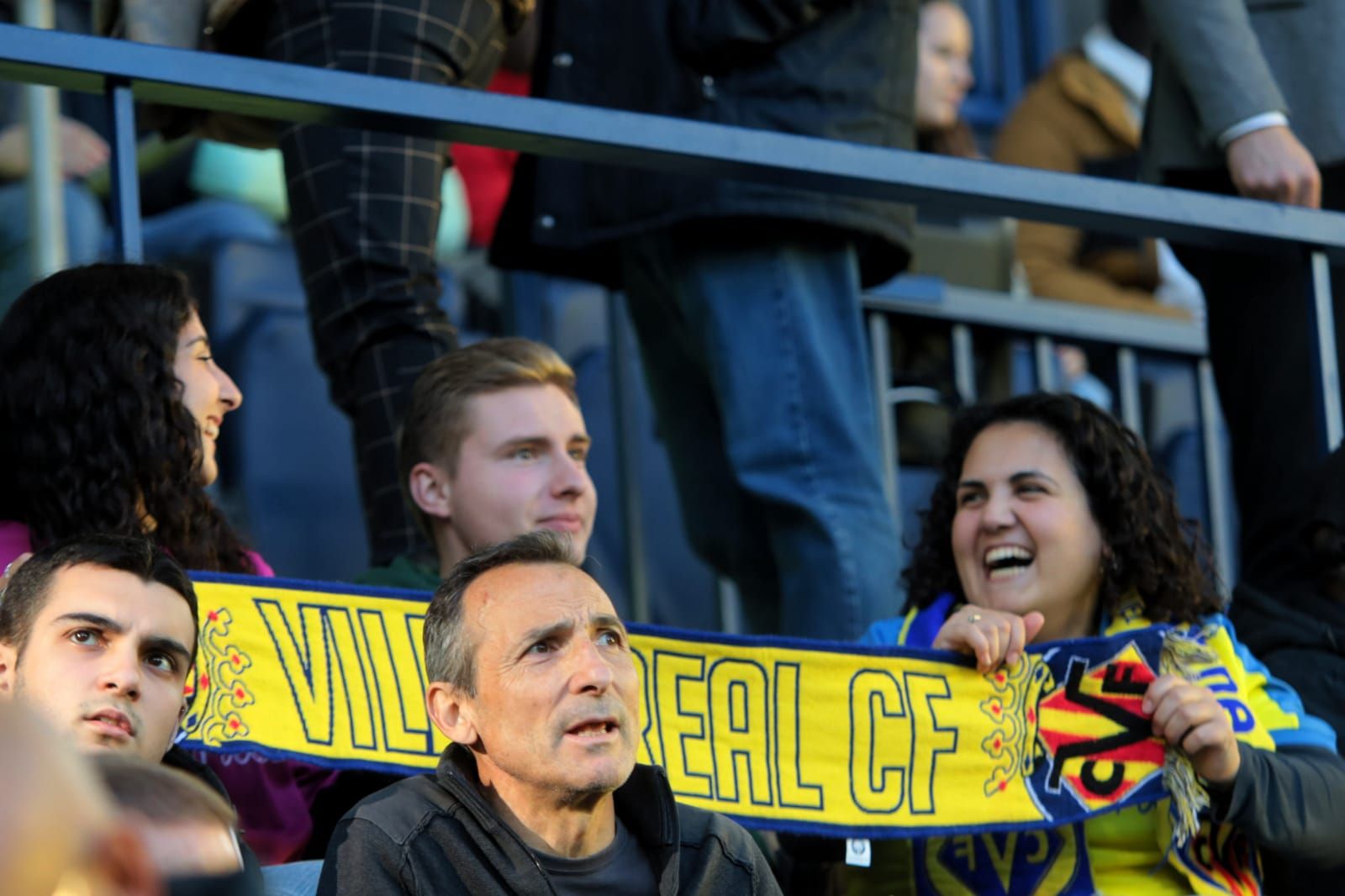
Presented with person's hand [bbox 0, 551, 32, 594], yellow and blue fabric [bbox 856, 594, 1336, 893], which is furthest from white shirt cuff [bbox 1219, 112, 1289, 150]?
person's hand [bbox 0, 551, 32, 594]

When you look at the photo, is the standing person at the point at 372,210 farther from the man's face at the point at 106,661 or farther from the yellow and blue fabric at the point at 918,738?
the man's face at the point at 106,661

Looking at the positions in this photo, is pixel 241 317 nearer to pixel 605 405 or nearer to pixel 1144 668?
pixel 605 405

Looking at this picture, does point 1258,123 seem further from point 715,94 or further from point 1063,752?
point 1063,752

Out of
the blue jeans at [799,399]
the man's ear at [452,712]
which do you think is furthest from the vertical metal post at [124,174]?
the blue jeans at [799,399]

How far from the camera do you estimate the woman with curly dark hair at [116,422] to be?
11.1ft

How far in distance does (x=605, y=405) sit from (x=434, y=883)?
359 centimetres

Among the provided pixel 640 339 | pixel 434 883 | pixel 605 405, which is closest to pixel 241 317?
pixel 605 405

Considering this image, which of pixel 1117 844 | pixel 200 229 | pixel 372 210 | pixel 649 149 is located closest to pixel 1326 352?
pixel 1117 844

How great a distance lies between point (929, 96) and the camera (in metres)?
7.22

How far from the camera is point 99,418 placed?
11.2 ft

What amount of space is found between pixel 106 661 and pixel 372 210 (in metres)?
1.49

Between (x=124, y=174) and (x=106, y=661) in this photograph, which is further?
(x=124, y=174)

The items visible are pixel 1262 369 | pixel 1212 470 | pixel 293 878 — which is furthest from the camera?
pixel 1212 470

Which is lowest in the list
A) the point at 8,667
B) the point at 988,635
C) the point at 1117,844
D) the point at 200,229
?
the point at 1117,844
